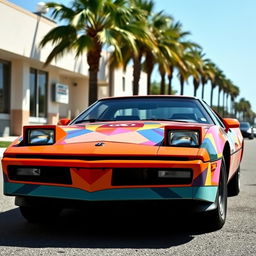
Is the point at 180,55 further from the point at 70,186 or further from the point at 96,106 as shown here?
the point at 70,186

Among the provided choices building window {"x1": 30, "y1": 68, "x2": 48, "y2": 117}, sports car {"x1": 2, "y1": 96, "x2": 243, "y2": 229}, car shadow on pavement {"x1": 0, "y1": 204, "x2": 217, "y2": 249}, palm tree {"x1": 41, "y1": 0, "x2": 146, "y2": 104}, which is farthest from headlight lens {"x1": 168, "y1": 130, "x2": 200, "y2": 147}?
building window {"x1": 30, "y1": 68, "x2": 48, "y2": 117}

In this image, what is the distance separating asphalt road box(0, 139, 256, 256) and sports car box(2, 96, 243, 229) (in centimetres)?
30

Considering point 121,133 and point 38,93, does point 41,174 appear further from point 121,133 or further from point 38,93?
point 38,93

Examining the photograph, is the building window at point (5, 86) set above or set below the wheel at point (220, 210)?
above

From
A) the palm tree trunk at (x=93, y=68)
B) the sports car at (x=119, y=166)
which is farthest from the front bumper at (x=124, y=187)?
the palm tree trunk at (x=93, y=68)

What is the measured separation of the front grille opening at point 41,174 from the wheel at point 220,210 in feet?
4.70

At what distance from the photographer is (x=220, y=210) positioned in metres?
5.00

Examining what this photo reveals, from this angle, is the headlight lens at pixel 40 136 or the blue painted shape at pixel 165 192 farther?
the headlight lens at pixel 40 136

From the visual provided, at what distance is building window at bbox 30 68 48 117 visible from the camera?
2683 centimetres

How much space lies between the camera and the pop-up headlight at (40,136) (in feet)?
A: 15.9

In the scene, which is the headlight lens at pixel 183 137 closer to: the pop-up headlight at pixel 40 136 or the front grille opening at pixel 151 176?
the front grille opening at pixel 151 176

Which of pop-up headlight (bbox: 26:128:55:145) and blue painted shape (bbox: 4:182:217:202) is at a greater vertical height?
pop-up headlight (bbox: 26:128:55:145)

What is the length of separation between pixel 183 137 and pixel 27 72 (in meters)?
22.1

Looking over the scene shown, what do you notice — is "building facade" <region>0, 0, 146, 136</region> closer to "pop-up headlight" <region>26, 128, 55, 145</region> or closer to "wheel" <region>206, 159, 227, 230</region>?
"pop-up headlight" <region>26, 128, 55, 145</region>
